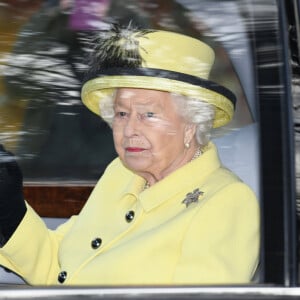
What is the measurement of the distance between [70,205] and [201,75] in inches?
20.2

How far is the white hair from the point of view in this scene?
3.18 metres

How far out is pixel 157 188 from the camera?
3.26 metres

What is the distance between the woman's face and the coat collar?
24mm

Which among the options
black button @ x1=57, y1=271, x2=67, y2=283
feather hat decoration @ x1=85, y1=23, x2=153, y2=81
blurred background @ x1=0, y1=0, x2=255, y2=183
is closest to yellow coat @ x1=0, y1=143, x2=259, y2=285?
black button @ x1=57, y1=271, x2=67, y2=283

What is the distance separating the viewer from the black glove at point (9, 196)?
322 cm

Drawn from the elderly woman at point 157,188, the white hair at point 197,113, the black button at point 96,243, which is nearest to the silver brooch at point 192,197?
the elderly woman at point 157,188

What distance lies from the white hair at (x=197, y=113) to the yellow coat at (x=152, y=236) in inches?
2.1

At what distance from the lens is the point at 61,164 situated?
320cm

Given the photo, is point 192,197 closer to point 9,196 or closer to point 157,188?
point 157,188

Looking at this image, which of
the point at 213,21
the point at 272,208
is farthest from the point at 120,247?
the point at 213,21

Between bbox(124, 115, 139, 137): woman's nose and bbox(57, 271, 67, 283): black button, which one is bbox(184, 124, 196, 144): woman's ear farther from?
bbox(57, 271, 67, 283): black button

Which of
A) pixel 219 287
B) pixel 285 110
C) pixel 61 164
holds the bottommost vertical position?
pixel 219 287

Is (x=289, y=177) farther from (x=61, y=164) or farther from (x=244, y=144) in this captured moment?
(x=61, y=164)

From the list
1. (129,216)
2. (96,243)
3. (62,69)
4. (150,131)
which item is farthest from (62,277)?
(62,69)
